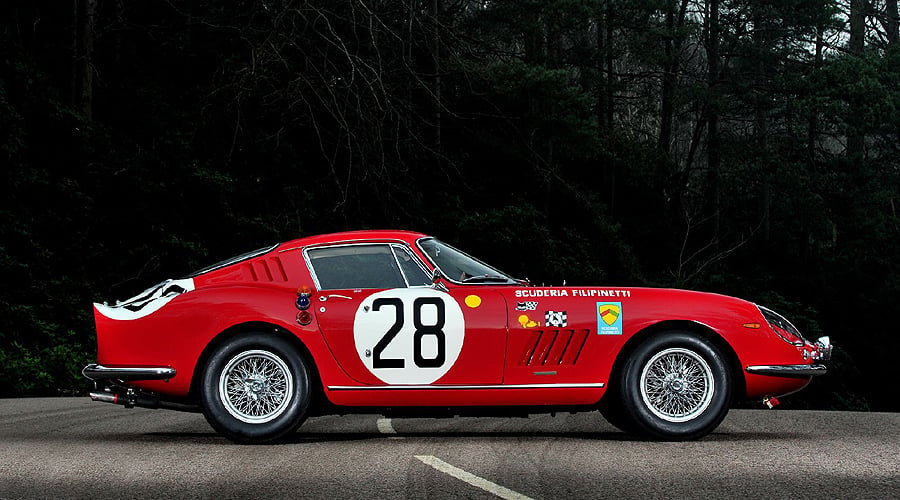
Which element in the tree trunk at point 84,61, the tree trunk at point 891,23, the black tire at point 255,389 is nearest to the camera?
the black tire at point 255,389

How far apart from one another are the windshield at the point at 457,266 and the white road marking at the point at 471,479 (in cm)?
144

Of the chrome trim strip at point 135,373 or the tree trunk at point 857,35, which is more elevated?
the tree trunk at point 857,35

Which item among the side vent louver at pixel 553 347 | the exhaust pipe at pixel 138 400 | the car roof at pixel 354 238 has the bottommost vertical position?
the exhaust pipe at pixel 138 400

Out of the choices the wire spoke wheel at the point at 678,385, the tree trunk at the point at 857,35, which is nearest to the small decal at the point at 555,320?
the wire spoke wheel at the point at 678,385

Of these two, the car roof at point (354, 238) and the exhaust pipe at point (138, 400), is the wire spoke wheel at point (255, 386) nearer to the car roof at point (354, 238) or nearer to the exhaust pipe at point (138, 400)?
the exhaust pipe at point (138, 400)

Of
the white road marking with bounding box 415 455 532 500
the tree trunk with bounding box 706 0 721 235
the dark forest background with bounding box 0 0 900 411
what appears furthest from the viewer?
the tree trunk with bounding box 706 0 721 235

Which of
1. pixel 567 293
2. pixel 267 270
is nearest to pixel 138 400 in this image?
pixel 267 270

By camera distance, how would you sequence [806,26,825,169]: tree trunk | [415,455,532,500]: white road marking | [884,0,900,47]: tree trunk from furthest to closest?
[884,0,900,47]: tree trunk
[806,26,825,169]: tree trunk
[415,455,532,500]: white road marking

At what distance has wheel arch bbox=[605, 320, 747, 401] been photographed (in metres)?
7.50

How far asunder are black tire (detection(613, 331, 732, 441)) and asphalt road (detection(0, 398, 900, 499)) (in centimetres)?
19

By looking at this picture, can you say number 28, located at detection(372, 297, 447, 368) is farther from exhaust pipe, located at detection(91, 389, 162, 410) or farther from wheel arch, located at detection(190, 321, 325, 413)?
exhaust pipe, located at detection(91, 389, 162, 410)

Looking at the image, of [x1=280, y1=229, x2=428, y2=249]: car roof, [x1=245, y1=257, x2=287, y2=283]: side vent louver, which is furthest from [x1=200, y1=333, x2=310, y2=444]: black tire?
[x1=280, y1=229, x2=428, y2=249]: car roof

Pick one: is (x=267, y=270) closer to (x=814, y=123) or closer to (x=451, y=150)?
(x=451, y=150)

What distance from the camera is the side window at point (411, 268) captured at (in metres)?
7.62
